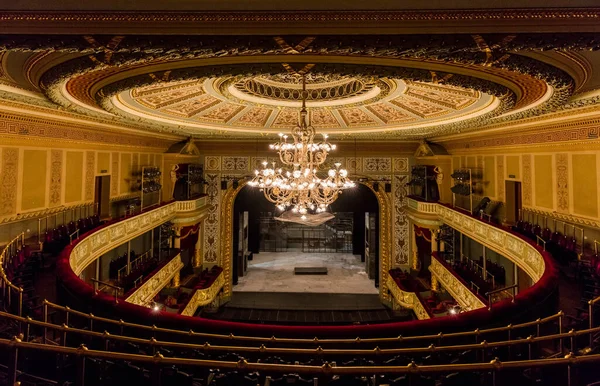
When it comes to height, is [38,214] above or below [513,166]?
below

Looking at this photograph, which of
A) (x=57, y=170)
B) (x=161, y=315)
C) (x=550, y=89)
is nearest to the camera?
(x=161, y=315)

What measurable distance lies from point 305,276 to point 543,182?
1124cm

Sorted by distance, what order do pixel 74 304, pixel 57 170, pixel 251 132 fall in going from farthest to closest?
1. pixel 251 132
2. pixel 57 170
3. pixel 74 304

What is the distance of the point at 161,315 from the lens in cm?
352

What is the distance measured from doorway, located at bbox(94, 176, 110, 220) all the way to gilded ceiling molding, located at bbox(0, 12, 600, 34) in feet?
29.7

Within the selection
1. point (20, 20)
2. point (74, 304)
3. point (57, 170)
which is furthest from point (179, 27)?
point (57, 170)

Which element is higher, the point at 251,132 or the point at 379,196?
the point at 251,132

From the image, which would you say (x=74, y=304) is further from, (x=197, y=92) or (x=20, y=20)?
(x=197, y=92)

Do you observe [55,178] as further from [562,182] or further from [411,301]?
[562,182]

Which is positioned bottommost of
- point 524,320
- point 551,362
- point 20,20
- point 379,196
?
point 524,320

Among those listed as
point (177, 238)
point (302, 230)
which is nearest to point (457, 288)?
point (177, 238)

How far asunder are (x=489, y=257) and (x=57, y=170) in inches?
553

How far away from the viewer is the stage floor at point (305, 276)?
598 inches

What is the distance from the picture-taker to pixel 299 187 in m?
6.28
